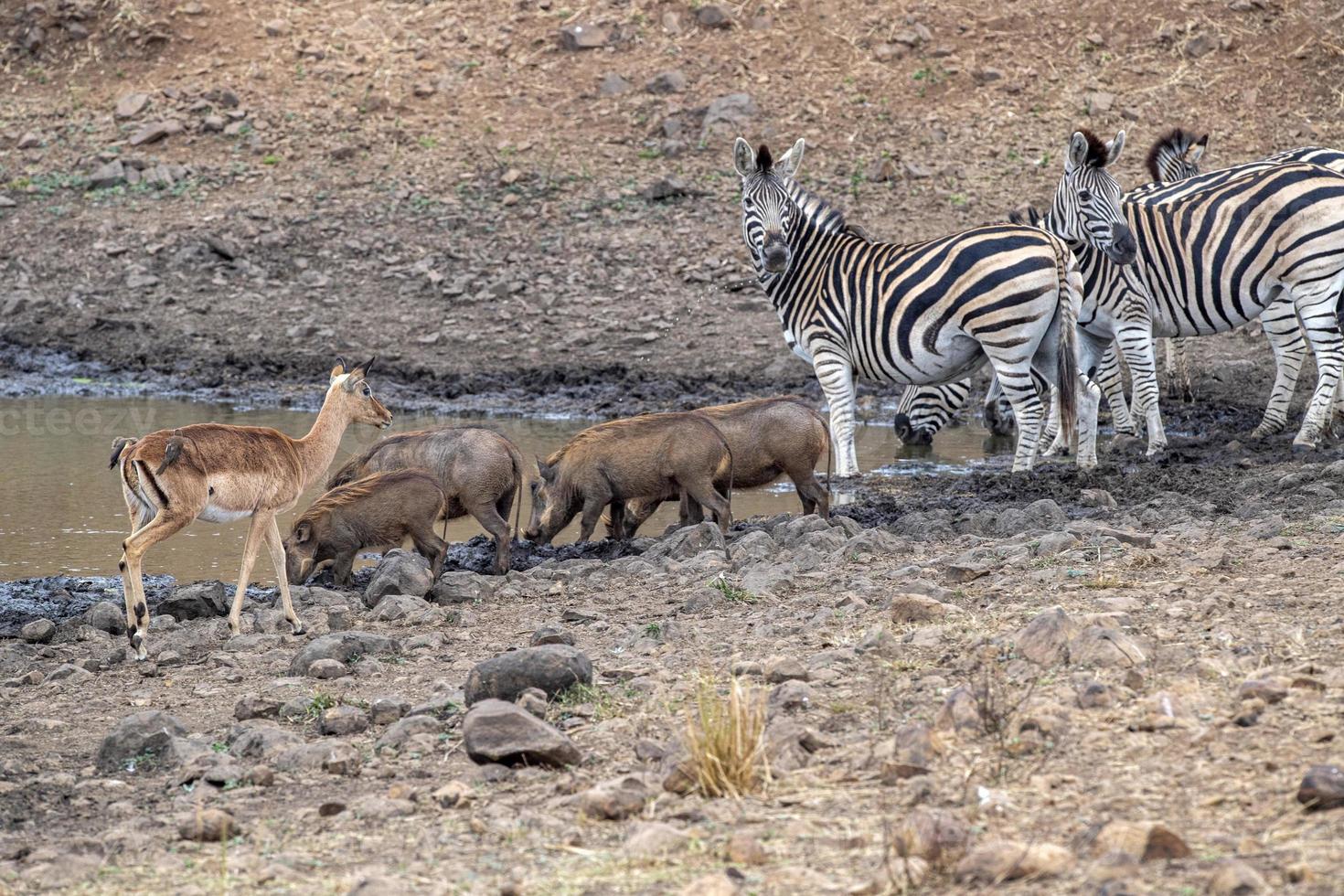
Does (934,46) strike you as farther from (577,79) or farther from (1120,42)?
(577,79)

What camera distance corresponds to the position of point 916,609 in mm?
7195

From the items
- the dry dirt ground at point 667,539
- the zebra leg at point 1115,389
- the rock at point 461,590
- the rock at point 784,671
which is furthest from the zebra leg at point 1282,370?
the rock at point 784,671

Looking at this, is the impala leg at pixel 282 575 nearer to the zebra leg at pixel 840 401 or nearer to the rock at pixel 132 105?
the zebra leg at pixel 840 401

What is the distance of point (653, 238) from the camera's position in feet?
68.8

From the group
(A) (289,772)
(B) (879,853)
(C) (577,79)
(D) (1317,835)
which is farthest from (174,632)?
→ (C) (577,79)

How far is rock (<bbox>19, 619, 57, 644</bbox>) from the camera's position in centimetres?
915

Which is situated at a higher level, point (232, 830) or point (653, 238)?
point (653, 238)

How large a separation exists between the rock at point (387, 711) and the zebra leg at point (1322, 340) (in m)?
9.23

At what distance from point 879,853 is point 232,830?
2.23 m

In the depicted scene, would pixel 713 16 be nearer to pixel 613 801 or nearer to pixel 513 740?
pixel 513 740

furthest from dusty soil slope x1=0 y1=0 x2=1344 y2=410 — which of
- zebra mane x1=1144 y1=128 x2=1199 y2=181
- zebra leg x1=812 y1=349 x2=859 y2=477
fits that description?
zebra leg x1=812 y1=349 x2=859 y2=477

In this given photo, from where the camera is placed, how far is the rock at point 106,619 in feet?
31.1

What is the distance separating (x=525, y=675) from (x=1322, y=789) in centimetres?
329

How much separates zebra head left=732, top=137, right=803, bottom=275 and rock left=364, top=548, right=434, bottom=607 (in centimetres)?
552
